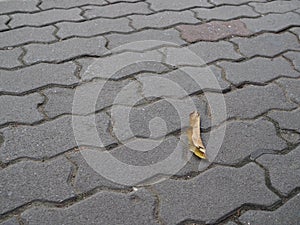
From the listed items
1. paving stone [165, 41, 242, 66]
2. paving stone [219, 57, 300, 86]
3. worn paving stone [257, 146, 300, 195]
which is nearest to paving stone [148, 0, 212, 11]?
paving stone [165, 41, 242, 66]

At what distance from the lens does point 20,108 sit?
2.29m

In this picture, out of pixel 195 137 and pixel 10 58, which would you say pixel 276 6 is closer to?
pixel 195 137

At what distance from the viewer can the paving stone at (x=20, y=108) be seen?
222 centimetres

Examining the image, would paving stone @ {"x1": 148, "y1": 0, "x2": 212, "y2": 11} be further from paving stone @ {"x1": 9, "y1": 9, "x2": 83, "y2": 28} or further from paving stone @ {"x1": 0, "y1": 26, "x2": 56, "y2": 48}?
paving stone @ {"x1": 0, "y1": 26, "x2": 56, "y2": 48}

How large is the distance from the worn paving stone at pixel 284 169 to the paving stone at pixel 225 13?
4.98 ft

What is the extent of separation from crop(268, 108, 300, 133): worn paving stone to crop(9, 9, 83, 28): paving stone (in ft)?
5.46

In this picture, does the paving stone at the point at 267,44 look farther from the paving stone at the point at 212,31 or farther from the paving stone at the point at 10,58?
the paving stone at the point at 10,58

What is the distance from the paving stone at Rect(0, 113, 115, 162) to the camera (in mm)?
2035

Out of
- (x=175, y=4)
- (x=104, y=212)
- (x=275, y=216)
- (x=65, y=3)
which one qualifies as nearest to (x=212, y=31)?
(x=175, y=4)

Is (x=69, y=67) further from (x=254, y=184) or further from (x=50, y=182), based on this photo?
(x=254, y=184)

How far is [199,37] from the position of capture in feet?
10.1

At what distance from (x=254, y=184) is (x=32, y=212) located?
1.03 metres

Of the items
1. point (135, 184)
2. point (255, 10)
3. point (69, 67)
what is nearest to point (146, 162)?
point (135, 184)

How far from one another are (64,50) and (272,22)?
1.71 meters
